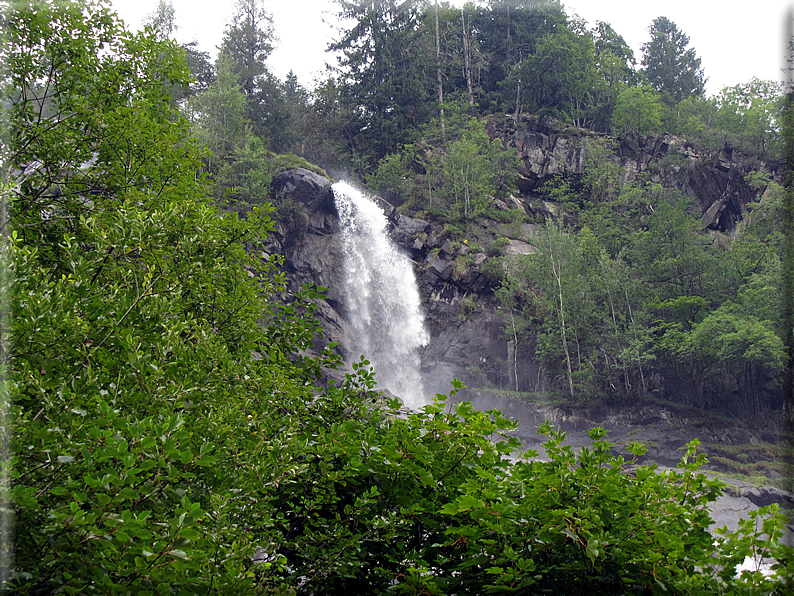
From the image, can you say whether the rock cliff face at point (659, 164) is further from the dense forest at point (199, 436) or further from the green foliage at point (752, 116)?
the dense forest at point (199, 436)

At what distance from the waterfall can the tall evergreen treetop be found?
134ft

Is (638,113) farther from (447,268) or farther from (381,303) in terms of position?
(381,303)

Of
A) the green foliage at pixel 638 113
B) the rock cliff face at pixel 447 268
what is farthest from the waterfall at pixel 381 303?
the green foliage at pixel 638 113

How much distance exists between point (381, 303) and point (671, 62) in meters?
48.3

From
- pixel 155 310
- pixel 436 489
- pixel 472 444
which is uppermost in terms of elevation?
pixel 155 310

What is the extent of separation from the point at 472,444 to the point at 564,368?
106ft

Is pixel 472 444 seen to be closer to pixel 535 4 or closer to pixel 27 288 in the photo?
pixel 27 288

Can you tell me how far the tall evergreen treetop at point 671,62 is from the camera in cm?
5791

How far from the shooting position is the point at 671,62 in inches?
2304

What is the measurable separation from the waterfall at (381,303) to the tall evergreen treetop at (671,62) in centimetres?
4070

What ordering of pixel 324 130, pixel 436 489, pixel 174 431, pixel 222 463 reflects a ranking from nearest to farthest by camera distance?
pixel 174 431 → pixel 222 463 → pixel 436 489 → pixel 324 130

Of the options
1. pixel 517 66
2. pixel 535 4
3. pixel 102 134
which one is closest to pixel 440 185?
pixel 517 66

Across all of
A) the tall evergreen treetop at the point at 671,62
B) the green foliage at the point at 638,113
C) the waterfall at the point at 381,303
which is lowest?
the waterfall at the point at 381,303

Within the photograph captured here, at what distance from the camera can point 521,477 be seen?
Answer: 12.5ft
